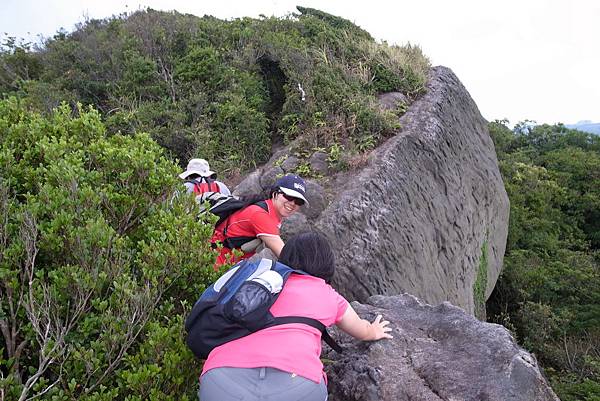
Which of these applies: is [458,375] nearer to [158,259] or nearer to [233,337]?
[233,337]

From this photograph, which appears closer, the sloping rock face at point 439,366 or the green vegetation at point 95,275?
the green vegetation at point 95,275

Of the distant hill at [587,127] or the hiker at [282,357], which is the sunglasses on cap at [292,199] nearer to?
the hiker at [282,357]

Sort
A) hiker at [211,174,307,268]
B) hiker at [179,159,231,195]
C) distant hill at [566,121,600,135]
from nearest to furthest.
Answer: hiker at [211,174,307,268]
hiker at [179,159,231,195]
distant hill at [566,121,600,135]

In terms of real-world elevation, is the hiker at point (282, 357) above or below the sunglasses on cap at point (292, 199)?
below

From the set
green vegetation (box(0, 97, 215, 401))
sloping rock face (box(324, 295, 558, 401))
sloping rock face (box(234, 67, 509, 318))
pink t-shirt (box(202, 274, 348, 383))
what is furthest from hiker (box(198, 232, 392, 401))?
sloping rock face (box(234, 67, 509, 318))

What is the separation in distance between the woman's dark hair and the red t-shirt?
1.44 metres

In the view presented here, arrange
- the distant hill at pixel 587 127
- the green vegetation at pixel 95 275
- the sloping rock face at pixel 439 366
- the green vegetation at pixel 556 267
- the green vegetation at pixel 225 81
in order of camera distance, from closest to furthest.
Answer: the green vegetation at pixel 95 275 → the sloping rock face at pixel 439 366 → the green vegetation at pixel 225 81 → the green vegetation at pixel 556 267 → the distant hill at pixel 587 127

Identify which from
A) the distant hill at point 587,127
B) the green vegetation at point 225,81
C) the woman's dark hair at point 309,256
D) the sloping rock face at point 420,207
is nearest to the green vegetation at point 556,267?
the sloping rock face at point 420,207

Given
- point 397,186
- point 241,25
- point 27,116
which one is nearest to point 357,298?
point 397,186

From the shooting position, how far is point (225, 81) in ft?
36.3

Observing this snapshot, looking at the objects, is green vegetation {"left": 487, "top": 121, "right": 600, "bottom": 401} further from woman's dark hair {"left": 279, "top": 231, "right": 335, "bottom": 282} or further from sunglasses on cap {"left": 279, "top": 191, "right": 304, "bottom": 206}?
woman's dark hair {"left": 279, "top": 231, "right": 335, "bottom": 282}

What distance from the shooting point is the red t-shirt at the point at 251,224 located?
4.43 metres

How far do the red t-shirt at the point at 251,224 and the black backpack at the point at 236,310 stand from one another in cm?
161

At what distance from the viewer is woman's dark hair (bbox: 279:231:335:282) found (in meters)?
2.90
